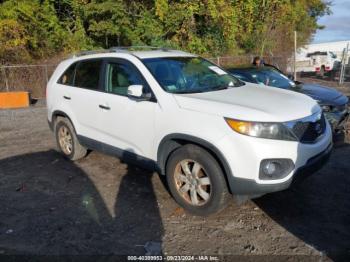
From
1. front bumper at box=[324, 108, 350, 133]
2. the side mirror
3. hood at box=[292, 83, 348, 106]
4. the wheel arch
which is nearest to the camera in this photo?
the wheel arch

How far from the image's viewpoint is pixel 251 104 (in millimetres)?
4176

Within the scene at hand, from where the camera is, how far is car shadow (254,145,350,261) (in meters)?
3.80

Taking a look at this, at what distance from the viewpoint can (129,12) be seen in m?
21.1

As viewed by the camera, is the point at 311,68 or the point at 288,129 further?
the point at 311,68

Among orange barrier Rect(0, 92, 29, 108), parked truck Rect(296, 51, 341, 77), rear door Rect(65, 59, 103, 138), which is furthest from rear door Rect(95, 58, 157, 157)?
parked truck Rect(296, 51, 341, 77)

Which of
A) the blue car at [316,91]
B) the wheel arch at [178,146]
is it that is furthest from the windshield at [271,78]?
the wheel arch at [178,146]

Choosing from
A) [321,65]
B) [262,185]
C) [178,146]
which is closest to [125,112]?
[178,146]

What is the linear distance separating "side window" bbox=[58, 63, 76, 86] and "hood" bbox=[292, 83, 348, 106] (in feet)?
14.2

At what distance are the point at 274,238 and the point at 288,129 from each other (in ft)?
3.65

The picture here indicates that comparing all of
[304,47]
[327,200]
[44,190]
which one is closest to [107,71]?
[44,190]

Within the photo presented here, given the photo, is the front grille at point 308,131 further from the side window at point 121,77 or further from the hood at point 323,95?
the hood at point 323,95

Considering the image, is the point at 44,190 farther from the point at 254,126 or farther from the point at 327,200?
the point at 327,200

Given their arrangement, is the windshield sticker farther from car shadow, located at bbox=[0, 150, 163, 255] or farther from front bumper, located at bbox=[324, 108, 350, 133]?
front bumper, located at bbox=[324, 108, 350, 133]

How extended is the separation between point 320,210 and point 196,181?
1.49m
